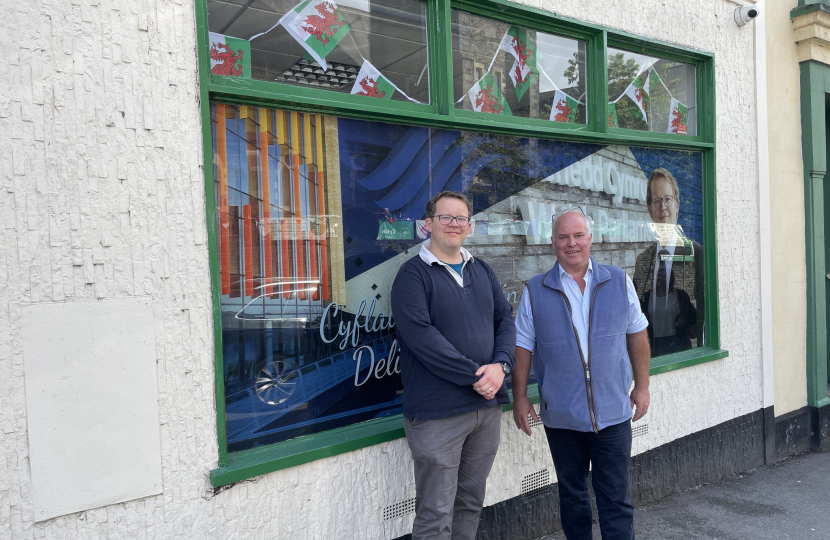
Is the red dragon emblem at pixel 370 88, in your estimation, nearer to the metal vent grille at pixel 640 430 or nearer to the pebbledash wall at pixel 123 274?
the pebbledash wall at pixel 123 274

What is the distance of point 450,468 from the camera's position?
305cm

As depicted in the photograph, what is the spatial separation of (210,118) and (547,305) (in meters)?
1.92

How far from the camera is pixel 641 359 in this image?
3572mm

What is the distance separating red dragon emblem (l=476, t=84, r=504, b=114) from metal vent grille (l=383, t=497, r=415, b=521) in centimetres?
241

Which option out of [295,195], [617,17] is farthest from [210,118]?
[617,17]

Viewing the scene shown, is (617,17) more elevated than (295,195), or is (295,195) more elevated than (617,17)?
(617,17)

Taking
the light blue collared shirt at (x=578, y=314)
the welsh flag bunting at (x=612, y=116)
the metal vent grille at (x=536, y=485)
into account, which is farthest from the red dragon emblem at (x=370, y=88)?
the metal vent grille at (x=536, y=485)

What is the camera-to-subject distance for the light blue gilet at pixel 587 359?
10.8 ft

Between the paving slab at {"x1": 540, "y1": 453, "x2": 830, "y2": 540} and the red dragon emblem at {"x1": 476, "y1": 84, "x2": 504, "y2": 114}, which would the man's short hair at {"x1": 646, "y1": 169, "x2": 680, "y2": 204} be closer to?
the red dragon emblem at {"x1": 476, "y1": 84, "x2": 504, "y2": 114}

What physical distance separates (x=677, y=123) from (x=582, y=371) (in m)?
3.01

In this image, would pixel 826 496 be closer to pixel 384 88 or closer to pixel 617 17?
pixel 617 17

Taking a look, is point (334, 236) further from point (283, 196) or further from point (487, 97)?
point (487, 97)

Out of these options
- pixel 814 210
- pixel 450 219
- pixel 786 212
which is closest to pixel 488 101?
pixel 450 219

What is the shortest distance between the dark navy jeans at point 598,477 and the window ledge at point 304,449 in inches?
34.6
